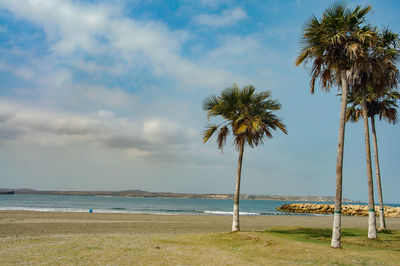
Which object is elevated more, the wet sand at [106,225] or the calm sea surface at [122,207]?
the wet sand at [106,225]

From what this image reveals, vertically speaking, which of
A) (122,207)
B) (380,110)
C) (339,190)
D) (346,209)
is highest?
(380,110)

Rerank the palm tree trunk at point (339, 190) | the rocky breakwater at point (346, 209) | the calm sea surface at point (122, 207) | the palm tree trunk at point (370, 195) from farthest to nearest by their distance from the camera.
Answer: the calm sea surface at point (122, 207), the rocky breakwater at point (346, 209), the palm tree trunk at point (370, 195), the palm tree trunk at point (339, 190)

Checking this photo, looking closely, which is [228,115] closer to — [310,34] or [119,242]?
[310,34]

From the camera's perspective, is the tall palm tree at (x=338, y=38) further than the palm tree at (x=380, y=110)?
No

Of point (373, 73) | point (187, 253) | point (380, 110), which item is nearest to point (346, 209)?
point (380, 110)

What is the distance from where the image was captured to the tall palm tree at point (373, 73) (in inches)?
653

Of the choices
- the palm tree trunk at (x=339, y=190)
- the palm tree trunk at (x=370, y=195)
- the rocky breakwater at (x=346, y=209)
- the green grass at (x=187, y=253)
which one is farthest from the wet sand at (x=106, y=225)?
the rocky breakwater at (x=346, y=209)

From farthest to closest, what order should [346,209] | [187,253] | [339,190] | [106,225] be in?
[346,209], [106,225], [339,190], [187,253]

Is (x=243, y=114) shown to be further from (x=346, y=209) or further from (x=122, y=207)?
(x=122, y=207)

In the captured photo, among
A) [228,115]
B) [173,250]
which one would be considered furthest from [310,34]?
[173,250]

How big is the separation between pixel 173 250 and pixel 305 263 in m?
4.94

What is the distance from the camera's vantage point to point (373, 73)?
678 inches

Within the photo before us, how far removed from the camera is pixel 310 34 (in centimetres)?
1502

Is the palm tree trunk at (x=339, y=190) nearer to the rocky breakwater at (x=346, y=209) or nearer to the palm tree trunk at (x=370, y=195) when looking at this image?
the palm tree trunk at (x=370, y=195)
